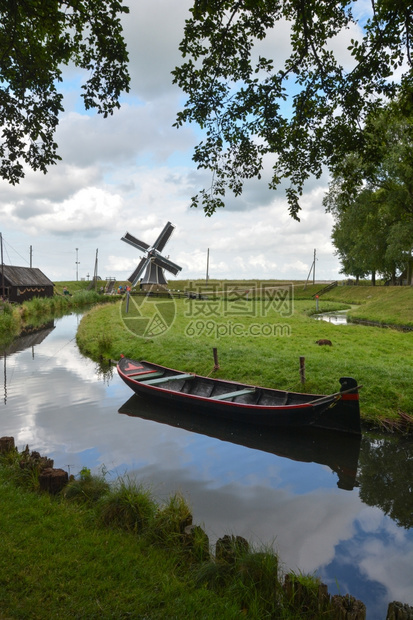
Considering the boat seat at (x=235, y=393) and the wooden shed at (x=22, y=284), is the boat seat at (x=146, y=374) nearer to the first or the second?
the boat seat at (x=235, y=393)

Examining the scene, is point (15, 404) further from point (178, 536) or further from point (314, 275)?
point (314, 275)

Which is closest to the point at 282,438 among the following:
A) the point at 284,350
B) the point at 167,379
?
the point at 167,379

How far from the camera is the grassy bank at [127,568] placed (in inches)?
157

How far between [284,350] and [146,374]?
21.1ft

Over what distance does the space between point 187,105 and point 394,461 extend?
909cm

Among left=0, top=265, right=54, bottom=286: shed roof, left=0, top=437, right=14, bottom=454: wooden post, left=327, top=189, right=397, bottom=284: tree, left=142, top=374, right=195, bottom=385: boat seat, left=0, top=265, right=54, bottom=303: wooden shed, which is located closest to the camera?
left=0, top=437, right=14, bottom=454: wooden post

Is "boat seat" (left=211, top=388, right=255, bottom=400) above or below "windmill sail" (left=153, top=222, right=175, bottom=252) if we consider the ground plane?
below

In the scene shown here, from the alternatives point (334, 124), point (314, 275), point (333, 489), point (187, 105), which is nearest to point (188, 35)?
point (187, 105)

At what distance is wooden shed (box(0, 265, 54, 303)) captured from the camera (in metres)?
47.3

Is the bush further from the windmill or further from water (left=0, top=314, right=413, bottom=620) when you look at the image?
the windmill

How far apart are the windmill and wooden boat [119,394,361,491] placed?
1537 inches

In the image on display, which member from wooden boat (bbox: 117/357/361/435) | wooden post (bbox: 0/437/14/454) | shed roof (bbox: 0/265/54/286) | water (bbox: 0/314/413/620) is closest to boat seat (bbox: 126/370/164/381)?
wooden boat (bbox: 117/357/361/435)

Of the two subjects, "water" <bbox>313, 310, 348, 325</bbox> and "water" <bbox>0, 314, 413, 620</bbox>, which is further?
"water" <bbox>313, 310, 348, 325</bbox>

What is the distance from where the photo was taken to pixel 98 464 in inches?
349
